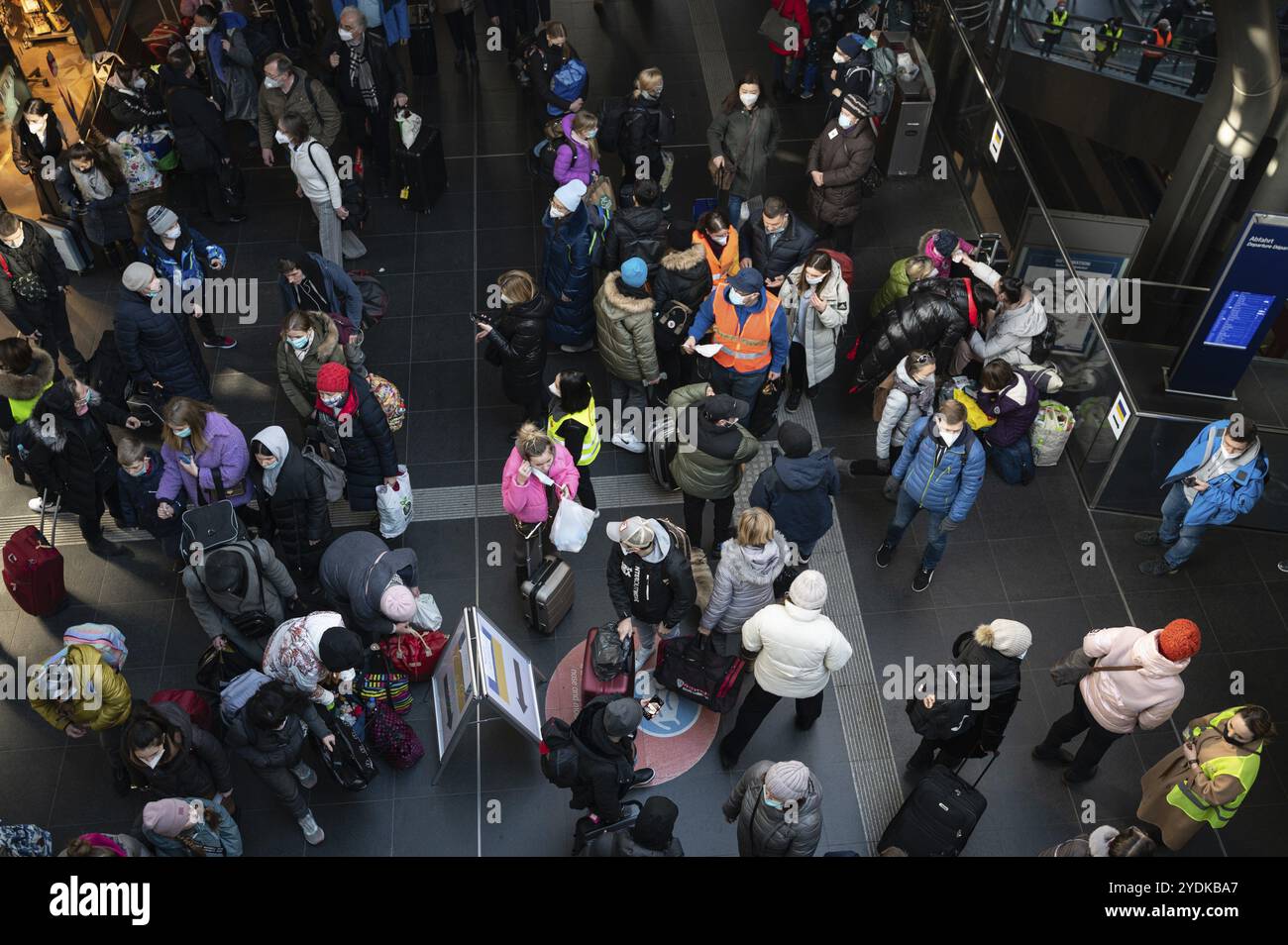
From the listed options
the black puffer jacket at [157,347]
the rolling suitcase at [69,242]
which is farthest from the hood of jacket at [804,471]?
the rolling suitcase at [69,242]

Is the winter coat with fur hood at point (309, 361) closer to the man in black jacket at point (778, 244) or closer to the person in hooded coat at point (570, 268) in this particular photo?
the person in hooded coat at point (570, 268)

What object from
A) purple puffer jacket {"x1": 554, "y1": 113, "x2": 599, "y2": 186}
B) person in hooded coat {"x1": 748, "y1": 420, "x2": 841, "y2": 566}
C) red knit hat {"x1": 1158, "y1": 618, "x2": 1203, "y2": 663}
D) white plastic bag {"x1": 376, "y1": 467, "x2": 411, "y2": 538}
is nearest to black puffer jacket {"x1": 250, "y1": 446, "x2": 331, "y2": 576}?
white plastic bag {"x1": 376, "y1": 467, "x2": 411, "y2": 538}

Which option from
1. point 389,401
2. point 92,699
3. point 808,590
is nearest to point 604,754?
point 808,590

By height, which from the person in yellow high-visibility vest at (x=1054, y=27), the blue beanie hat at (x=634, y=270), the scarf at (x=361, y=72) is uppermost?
the person in yellow high-visibility vest at (x=1054, y=27)

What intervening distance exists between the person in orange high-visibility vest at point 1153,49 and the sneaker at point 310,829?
11.1 m

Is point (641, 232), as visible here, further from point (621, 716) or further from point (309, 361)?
point (621, 716)

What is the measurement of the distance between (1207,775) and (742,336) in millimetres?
4050

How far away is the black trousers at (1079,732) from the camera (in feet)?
21.5

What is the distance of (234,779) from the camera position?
700cm

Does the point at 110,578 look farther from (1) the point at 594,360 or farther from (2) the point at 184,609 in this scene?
(1) the point at 594,360

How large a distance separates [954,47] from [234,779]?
10088mm
